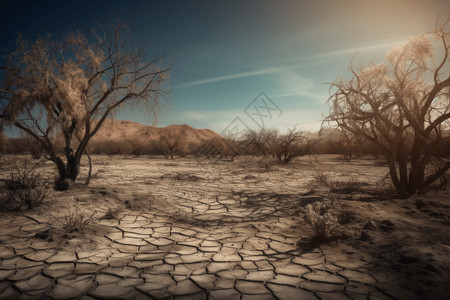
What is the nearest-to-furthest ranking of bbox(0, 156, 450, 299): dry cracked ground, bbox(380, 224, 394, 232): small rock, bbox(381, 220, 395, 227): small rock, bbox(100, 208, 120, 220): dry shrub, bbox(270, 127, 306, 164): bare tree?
bbox(0, 156, 450, 299): dry cracked ground, bbox(380, 224, 394, 232): small rock, bbox(381, 220, 395, 227): small rock, bbox(100, 208, 120, 220): dry shrub, bbox(270, 127, 306, 164): bare tree

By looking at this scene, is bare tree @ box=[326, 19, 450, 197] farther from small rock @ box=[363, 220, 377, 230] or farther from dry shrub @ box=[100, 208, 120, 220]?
dry shrub @ box=[100, 208, 120, 220]

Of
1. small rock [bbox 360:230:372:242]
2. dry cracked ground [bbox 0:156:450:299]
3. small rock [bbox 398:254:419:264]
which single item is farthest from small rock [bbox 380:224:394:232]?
small rock [bbox 398:254:419:264]

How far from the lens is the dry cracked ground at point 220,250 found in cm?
222

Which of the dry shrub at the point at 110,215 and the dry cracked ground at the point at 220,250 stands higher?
the dry shrub at the point at 110,215

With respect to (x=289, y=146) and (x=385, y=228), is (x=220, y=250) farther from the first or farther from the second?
(x=289, y=146)

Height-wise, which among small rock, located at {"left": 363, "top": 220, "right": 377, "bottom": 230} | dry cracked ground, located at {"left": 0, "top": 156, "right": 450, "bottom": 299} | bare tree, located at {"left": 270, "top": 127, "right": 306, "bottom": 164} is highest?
bare tree, located at {"left": 270, "top": 127, "right": 306, "bottom": 164}

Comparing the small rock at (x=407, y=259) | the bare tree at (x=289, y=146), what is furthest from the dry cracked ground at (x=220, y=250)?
the bare tree at (x=289, y=146)

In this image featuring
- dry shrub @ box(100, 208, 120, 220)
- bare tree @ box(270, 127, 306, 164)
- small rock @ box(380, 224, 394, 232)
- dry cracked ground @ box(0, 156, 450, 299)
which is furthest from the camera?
bare tree @ box(270, 127, 306, 164)

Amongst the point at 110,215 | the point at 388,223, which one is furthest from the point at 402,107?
the point at 110,215

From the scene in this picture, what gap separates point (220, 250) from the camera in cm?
317

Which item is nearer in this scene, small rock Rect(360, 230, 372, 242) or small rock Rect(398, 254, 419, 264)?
small rock Rect(398, 254, 419, 264)

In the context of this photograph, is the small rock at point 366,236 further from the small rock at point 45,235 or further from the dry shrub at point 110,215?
the small rock at point 45,235

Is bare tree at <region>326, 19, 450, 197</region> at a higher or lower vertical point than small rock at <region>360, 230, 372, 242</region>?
higher

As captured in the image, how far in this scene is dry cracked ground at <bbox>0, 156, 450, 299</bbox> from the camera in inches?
87.3
